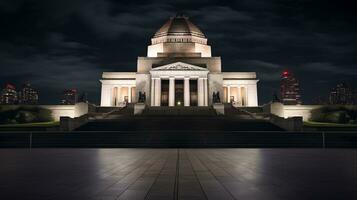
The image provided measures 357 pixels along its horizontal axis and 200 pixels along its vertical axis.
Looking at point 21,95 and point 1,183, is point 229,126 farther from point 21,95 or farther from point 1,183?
point 21,95

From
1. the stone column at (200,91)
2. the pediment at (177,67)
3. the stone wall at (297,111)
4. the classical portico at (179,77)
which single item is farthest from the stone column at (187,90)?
the stone wall at (297,111)

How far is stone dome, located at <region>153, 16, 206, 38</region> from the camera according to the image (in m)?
91.2

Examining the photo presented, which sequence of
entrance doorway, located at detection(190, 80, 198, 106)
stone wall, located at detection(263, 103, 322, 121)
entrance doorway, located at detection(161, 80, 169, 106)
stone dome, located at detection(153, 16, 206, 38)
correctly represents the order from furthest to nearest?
stone dome, located at detection(153, 16, 206, 38) → entrance doorway, located at detection(161, 80, 169, 106) → entrance doorway, located at detection(190, 80, 198, 106) → stone wall, located at detection(263, 103, 322, 121)

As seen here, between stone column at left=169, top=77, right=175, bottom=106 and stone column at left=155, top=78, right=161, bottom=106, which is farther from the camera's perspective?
stone column at left=155, top=78, right=161, bottom=106

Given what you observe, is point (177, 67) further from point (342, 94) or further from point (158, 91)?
point (342, 94)

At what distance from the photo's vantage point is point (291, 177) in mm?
10867

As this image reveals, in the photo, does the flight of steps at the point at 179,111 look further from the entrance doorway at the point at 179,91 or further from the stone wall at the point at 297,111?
the entrance doorway at the point at 179,91

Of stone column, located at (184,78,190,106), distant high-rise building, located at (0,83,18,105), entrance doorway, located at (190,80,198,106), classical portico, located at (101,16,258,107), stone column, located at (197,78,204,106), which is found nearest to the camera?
stone column, located at (184,78,190,106)

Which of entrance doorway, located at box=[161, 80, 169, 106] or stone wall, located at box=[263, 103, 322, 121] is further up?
entrance doorway, located at box=[161, 80, 169, 106]

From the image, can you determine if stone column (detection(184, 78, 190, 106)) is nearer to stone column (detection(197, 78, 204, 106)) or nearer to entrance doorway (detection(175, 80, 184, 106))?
stone column (detection(197, 78, 204, 106))

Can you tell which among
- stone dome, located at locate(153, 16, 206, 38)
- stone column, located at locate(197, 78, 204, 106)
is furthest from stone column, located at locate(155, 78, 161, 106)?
stone dome, located at locate(153, 16, 206, 38)

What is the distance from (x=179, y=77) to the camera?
78.8m

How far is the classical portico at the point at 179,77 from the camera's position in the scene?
78.8 metres

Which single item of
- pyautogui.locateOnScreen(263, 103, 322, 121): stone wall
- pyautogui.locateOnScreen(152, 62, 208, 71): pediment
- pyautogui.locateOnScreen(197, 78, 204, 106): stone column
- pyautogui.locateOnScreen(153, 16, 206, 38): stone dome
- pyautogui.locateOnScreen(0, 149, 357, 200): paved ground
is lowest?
pyautogui.locateOnScreen(0, 149, 357, 200): paved ground
